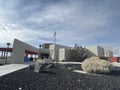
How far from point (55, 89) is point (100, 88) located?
259 cm

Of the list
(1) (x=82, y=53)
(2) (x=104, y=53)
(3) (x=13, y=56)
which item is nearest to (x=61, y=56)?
(1) (x=82, y=53)

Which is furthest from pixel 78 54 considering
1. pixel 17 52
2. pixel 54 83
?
pixel 54 83

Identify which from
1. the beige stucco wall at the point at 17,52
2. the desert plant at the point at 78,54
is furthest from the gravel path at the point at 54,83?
the desert plant at the point at 78,54

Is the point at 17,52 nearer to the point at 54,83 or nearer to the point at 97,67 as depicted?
the point at 97,67

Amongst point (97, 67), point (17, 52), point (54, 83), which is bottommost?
point (54, 83)

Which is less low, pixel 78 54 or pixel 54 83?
pixel 78 54

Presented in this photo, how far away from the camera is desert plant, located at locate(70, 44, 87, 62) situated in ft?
153

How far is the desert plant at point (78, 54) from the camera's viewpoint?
46656 millimetres

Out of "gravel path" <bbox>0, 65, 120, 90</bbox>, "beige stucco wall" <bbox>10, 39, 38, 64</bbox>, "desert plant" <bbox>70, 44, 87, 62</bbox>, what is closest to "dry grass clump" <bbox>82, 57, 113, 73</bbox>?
"gravel path" <bbox>0, 65, 120, 90</bbox>

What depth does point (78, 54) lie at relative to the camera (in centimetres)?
4703

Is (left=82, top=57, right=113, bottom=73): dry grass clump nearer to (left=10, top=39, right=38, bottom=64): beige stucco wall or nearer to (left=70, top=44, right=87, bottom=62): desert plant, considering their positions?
(left=10, top=39, right=38, bottom=64): beige stucco wall

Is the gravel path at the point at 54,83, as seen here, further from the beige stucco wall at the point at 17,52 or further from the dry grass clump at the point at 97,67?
the beige stucco wall at the point at 17,52

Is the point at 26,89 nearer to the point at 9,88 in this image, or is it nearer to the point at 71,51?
the point at 9,88

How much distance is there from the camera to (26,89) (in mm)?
7777
